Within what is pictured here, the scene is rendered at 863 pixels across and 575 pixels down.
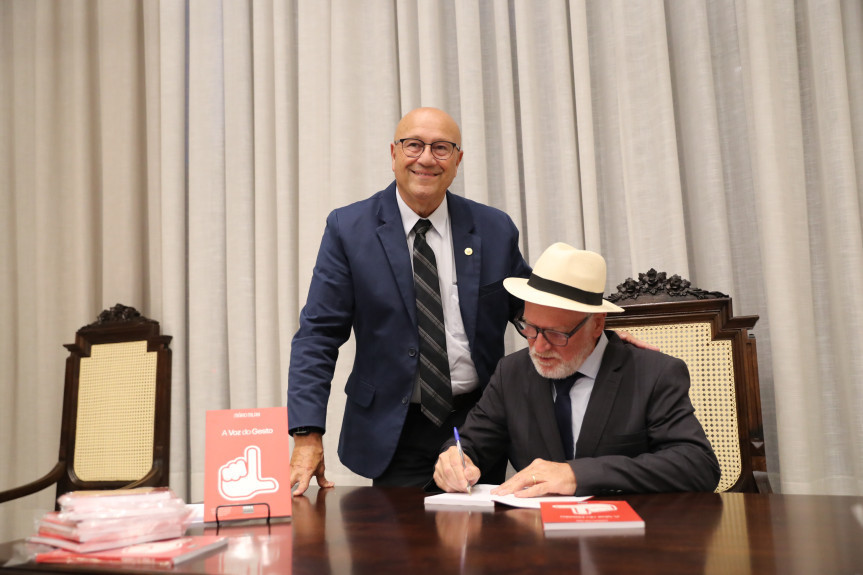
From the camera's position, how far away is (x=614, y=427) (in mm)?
1899

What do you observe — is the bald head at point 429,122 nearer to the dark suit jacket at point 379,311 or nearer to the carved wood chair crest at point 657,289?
the dark suit jacket at point 379,311

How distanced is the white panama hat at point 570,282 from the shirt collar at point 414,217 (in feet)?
1.73

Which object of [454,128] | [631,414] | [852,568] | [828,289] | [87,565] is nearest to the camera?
[852,568]

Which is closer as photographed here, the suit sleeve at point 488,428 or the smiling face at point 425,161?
the suit sleeve at point 488,428

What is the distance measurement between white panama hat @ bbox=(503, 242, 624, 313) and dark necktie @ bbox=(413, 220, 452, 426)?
37cm

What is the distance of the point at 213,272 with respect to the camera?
12.3 feet

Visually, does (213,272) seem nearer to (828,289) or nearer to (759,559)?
(828,289)

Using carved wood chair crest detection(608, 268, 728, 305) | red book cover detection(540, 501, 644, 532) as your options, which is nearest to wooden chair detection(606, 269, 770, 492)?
carved wood chair crest detection(608, 268, 728, 305)

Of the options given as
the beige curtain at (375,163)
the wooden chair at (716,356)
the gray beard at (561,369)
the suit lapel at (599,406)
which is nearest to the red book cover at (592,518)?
the suit lapel at (599,406)

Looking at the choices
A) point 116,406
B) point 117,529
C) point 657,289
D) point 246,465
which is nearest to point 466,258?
point 657,289

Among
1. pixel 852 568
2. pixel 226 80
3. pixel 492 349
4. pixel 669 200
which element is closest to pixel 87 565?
pixel 852 568

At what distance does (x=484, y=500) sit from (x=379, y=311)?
89 cm

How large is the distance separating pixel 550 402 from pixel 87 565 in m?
1.21

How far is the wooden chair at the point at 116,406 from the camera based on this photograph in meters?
3.48
